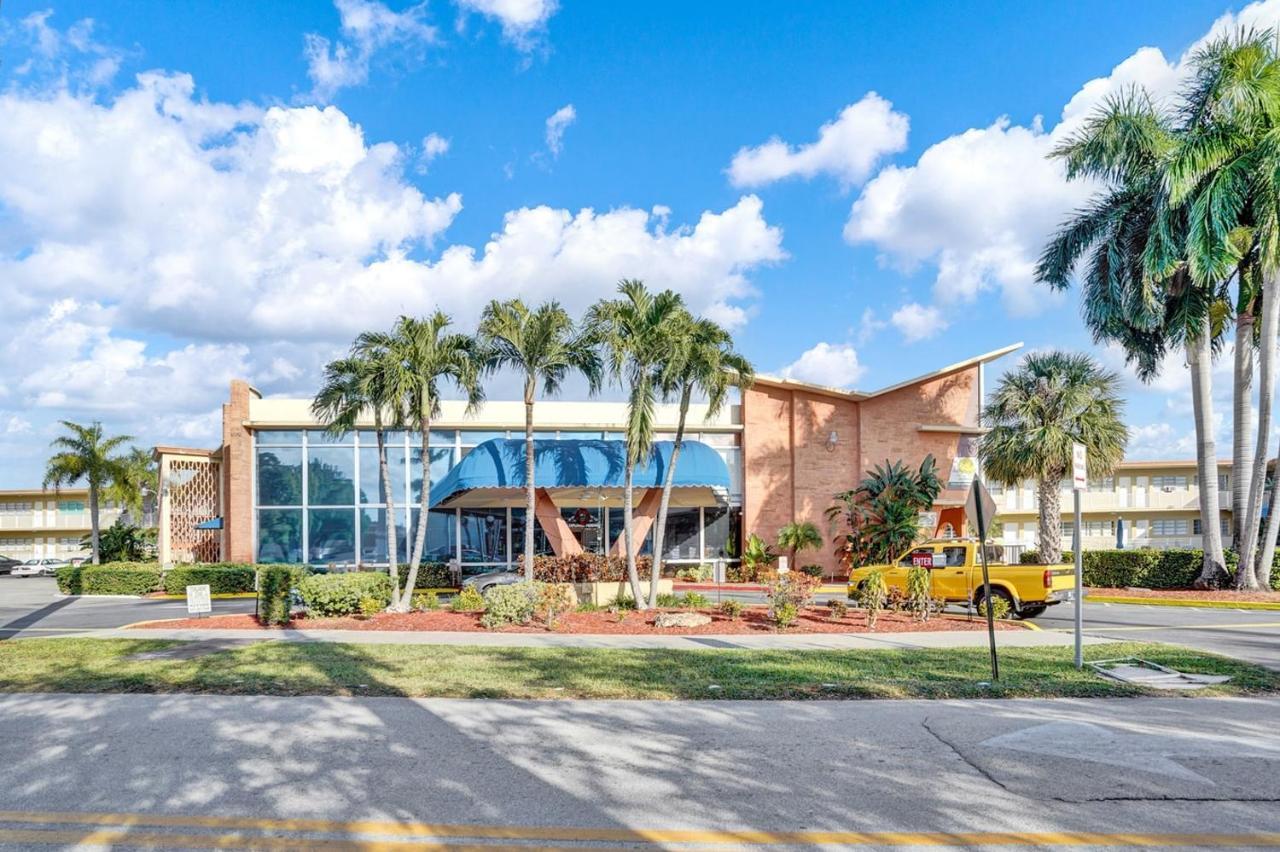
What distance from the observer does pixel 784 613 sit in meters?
16.1

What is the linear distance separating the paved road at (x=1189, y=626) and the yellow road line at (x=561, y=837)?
27.8 feet

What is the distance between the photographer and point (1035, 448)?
27.9m

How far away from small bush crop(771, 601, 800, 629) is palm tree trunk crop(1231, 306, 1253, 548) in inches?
676

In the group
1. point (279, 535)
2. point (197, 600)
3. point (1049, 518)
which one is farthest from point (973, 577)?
point (279, 535)

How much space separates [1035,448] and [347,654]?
22767 mm

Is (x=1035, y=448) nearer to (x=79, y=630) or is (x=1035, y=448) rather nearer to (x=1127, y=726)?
(x=1127, y=726)

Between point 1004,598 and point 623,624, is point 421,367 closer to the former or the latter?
point 623,624

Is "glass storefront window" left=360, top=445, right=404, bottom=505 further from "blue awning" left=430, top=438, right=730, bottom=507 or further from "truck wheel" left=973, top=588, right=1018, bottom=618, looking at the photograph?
"truck wheel" left=973, top=588, right=1018, bottom=618

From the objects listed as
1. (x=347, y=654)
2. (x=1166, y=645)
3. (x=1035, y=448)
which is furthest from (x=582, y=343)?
(x=1035, y=448)

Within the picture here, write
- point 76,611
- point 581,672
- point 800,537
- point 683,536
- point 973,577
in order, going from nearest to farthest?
point 581,672 < point 973,577 < point 76,611 < point 800,537 < point 683,536

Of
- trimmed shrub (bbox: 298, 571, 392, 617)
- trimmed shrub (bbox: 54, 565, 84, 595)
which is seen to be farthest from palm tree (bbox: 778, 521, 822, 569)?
trimmed shrub (bbox: 54, 565, 84, 595)

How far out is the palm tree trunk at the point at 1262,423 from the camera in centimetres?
2384

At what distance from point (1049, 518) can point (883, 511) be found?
17.7 ft

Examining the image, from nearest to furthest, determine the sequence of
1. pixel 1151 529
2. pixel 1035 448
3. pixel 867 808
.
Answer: pixel 867 808 → pixel 1035 448 → pixel 1151 529
